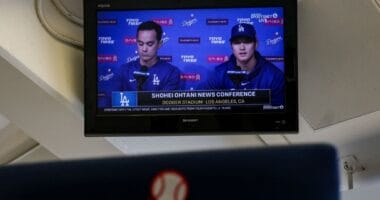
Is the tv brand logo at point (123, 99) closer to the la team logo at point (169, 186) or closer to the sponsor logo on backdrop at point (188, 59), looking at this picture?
the sponsor logo on backdrop at point (188, 59)

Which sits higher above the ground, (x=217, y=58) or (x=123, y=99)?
(x=217, y=58)

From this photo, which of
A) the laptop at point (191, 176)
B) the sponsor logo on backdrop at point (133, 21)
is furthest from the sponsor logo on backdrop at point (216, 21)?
the laptop at point (191, 176)

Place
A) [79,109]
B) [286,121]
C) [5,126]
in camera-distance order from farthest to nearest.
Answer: [5,126], [79,109], [286,121]

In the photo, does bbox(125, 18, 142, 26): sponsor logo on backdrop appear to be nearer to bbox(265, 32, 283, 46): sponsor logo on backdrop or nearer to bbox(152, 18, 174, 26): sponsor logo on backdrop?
bbox(152, 18, 174, 26): sponsor logo on backdrop

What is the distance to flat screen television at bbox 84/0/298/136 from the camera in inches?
93.0

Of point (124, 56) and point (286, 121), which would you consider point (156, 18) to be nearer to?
point (124, 56)

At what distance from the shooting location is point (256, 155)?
0.59 metres

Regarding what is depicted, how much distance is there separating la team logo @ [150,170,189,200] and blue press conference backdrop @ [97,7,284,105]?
179cm

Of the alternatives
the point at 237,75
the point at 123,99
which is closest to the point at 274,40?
the point at 237,75

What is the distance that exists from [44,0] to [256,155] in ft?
6.53

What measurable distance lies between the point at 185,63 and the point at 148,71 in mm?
137

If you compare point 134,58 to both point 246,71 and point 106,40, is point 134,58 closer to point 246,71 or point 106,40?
point 106,40

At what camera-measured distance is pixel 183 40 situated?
2.39 meters

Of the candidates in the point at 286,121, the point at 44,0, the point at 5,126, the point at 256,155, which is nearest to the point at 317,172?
the point at 256,155
